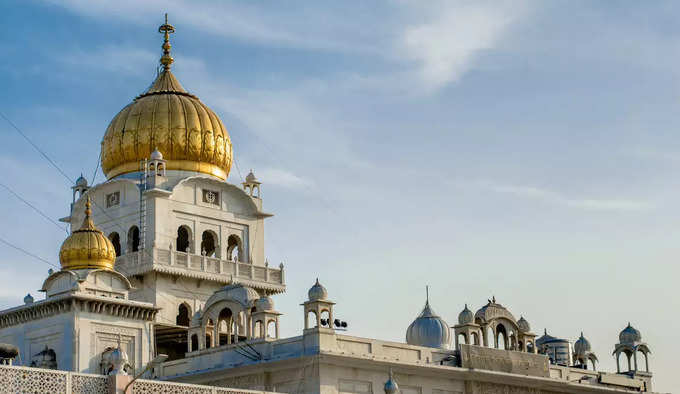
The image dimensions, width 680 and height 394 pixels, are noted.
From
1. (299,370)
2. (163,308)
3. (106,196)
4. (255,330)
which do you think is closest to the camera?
(299,370)

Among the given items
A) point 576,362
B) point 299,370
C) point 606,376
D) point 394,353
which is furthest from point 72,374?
point 576,362

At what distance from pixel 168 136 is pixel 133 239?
4.02 metres

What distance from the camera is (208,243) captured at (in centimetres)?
4969

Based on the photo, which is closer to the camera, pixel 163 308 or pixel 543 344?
pixel 163 308

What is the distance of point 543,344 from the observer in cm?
5375

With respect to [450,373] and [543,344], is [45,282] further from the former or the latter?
[543,344]

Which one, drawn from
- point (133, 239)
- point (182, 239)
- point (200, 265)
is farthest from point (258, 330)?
point (182, 239)

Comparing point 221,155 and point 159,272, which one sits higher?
point 221,155

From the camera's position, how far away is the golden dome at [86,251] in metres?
40.9

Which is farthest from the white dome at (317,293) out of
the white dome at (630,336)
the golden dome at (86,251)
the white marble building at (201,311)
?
the white dome at (630,336)

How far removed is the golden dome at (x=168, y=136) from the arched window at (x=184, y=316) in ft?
17.2

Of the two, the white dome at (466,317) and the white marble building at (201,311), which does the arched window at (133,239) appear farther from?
the white dome at (466,317)

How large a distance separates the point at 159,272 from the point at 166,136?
18.4 feet

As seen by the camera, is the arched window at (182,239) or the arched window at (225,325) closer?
the arched window at (225,325)
